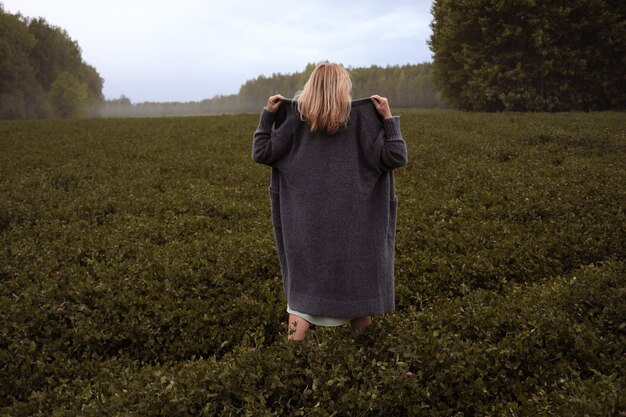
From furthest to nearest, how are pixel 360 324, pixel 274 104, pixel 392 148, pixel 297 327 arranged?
pixel 360 324 → pixel 297 327 → pixel 274 104 → pixel 392 148

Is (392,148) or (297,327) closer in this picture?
(392,148)

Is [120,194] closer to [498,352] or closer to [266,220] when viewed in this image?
[266,220]

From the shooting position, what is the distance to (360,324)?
4.30 meters

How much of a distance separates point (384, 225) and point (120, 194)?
999 cm

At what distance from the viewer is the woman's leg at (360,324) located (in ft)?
14.0

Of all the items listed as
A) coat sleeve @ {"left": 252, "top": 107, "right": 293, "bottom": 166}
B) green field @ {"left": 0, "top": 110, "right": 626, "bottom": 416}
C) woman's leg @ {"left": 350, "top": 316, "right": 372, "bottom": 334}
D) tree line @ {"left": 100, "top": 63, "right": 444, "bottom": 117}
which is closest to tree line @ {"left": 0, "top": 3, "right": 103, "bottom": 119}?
tree line @ {"left": 100, "top": 63, "right": 444, "bottom": 117}

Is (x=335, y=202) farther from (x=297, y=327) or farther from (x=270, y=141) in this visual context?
(x=297, y=327)

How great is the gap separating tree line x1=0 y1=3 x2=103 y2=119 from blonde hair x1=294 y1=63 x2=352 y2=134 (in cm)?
5818

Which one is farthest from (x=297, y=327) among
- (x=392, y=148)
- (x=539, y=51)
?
(x=539, y=51)

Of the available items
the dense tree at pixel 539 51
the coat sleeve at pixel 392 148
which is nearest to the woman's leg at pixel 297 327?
the coat sleeve at pixel 392 148

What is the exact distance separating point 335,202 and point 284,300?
3.19 meters

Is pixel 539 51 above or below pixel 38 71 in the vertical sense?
below

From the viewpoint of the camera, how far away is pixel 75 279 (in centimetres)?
704

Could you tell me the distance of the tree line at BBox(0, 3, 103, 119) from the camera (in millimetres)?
53062
